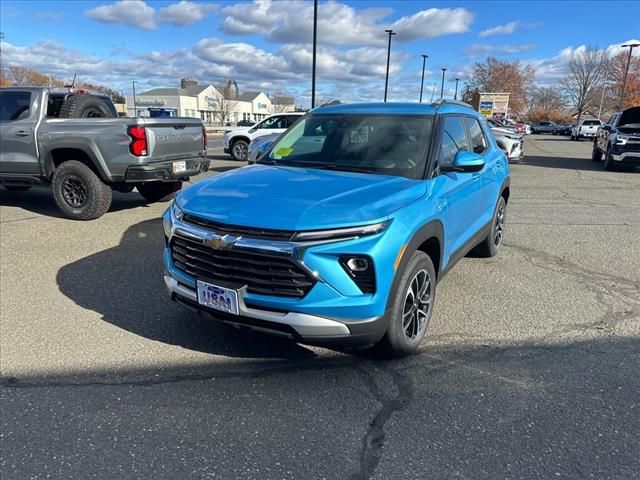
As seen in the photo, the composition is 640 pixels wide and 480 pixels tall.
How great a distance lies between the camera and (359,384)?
3029 mm

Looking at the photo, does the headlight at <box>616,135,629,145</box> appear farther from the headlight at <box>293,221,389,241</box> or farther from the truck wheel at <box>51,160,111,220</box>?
the headlight at <box>293,221,389,241</box>

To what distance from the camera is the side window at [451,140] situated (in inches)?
150

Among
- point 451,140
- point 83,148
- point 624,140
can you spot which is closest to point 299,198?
point 451,140

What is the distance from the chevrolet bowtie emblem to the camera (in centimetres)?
278

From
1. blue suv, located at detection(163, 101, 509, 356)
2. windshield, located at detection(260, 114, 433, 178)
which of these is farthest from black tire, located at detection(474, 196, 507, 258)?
windshield, located at detection(260, 114, 433, 178)

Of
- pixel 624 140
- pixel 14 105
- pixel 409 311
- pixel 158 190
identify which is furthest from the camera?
pixel 624 140

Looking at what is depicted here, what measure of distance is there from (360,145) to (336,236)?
152 centimetres

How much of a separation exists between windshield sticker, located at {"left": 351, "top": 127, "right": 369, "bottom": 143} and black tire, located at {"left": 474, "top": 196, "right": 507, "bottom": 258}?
2.10m

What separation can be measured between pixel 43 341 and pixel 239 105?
105 m

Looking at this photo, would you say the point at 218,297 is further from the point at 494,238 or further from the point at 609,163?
the point at 609,163

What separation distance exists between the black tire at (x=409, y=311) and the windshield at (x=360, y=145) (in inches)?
28.6

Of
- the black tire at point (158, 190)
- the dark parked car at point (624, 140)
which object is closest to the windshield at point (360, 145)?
the black tire at point (158, 190)

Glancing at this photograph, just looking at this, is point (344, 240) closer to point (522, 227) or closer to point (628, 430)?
point (628, 430)

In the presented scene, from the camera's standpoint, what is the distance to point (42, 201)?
8.93 meters
